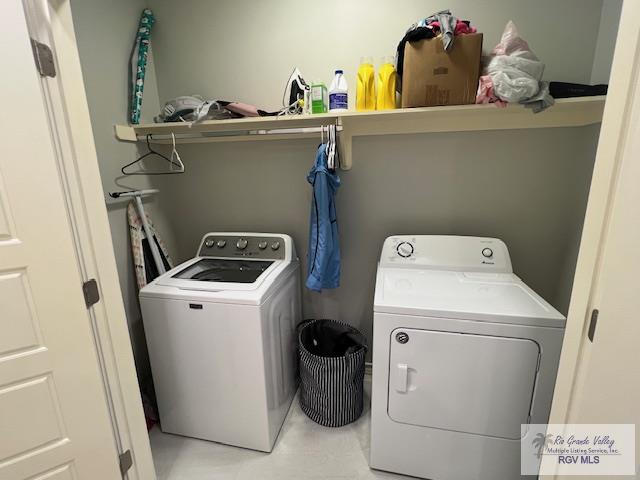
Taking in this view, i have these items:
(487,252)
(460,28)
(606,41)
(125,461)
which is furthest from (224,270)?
→ (606,41)

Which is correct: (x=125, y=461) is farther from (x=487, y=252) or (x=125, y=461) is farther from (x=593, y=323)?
(x=487, y=252)

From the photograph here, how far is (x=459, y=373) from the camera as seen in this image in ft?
4.25

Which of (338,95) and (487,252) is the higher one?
(338,95)

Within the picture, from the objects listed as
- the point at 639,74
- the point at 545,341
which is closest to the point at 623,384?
the point at 545,341

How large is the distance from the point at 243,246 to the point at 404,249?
3.27 ft

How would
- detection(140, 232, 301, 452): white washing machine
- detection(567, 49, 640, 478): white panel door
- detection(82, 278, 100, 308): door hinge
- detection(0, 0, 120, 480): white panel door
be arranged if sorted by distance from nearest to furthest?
detection(567, 49, 640, 478): white panel door, detection(0, 0, 120, 480): white panel door, detection(82, 278, 100, 308): door hinge, detection(140, 232, 301, 452): white washing machine

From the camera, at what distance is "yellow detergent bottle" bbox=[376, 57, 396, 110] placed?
5.01ft

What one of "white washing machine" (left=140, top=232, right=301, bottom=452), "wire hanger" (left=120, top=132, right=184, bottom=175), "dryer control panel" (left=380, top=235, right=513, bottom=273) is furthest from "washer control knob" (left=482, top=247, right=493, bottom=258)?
"wire hanger" (left=120, top=132, right=184, bottom=175)

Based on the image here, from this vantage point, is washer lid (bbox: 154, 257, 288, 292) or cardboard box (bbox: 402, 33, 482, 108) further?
washer lid (bbox: 154, 257, 288, 292)

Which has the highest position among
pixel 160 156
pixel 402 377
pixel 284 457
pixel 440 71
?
pixel 440 71

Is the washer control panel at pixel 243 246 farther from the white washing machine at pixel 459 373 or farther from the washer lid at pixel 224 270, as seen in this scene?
the white washing machine at pixel 459 373

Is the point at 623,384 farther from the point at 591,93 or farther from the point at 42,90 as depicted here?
the point at 42,90
